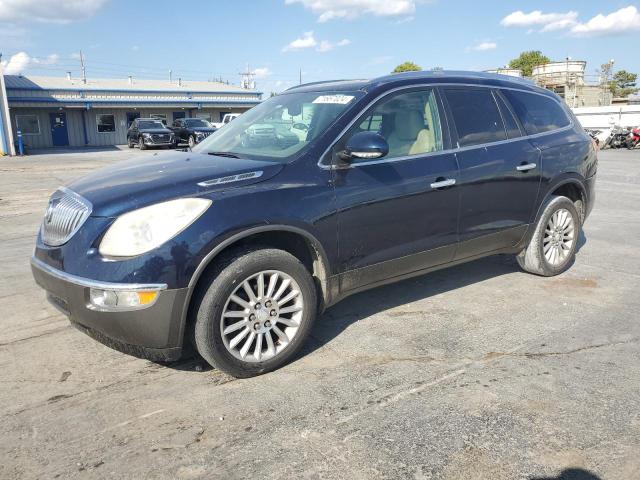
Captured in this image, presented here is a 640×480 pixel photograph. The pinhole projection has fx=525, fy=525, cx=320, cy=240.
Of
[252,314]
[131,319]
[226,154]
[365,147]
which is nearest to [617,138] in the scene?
[365,147]

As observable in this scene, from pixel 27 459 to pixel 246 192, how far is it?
1.80 metres

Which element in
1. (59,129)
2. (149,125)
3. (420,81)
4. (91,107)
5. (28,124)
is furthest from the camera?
(91,107)

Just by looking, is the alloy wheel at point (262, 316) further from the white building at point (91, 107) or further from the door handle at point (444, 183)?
the white building at point (91, 107)

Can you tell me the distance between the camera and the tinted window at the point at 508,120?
4707mm

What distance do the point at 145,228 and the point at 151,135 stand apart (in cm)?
2664

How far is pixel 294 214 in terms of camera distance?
3338mm

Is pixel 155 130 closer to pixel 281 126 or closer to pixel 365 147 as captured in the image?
pixel 281 126

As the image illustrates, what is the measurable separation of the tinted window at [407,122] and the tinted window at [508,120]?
84 centimetres

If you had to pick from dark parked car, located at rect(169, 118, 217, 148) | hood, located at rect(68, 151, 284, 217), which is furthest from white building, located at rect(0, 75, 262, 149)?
hood, located at rect(68, 151, 284, 217)

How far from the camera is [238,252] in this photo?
3.22 metres

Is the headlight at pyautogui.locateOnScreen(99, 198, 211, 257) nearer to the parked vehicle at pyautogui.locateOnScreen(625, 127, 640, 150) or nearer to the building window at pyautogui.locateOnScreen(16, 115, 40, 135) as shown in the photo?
the parked vehicle at pyautogui.locateOnScreen(625, 127, 640, 150)

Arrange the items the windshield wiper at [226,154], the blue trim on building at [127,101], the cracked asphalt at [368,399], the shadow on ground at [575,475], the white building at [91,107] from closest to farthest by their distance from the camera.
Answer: the shadow on ground at [575,475] → the cracked asphalt at [368,399] → the windshield wiper at [226,154] → the blue trim on building at [127,101] → the white building at [91,107]

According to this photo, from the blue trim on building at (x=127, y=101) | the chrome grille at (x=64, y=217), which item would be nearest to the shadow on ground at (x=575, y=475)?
the chrome grille at (x=64, y=217)

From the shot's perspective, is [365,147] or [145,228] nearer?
[145,228]
